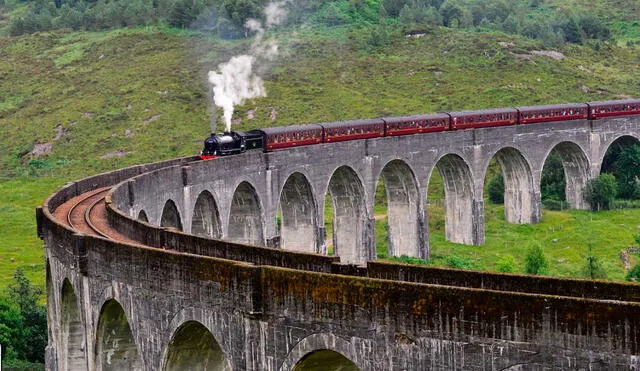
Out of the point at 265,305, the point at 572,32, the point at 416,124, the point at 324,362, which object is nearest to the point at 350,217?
the point at 416,124

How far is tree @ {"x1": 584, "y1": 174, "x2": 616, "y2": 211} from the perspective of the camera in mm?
71781

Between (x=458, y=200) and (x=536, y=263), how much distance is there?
44.8 ft

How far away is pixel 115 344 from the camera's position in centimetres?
3128

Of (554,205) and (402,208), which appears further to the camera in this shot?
(554,205)

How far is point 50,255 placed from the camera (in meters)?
35.9

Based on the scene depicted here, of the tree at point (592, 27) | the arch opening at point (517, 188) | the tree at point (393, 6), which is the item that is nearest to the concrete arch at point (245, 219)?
the arch opening at point (517, 188)

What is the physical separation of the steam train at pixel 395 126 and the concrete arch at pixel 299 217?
2.41 meters

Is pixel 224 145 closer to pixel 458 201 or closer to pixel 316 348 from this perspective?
pixel 458 201

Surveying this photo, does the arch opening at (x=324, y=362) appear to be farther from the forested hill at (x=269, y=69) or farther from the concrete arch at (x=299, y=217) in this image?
the forested hill at (x=269, y=69)

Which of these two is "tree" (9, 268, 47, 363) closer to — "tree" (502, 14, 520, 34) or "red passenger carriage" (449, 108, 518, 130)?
"red passenger carriage" (449, 108, 518, 130)

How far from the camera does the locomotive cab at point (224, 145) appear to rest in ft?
179

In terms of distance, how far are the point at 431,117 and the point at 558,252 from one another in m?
10.2

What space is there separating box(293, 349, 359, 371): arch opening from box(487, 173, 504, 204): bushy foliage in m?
52.7

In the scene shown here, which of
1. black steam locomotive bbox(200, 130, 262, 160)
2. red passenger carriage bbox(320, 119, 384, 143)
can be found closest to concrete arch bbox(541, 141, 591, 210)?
red passenger carriage bbox(320, 119, 384, 143)
